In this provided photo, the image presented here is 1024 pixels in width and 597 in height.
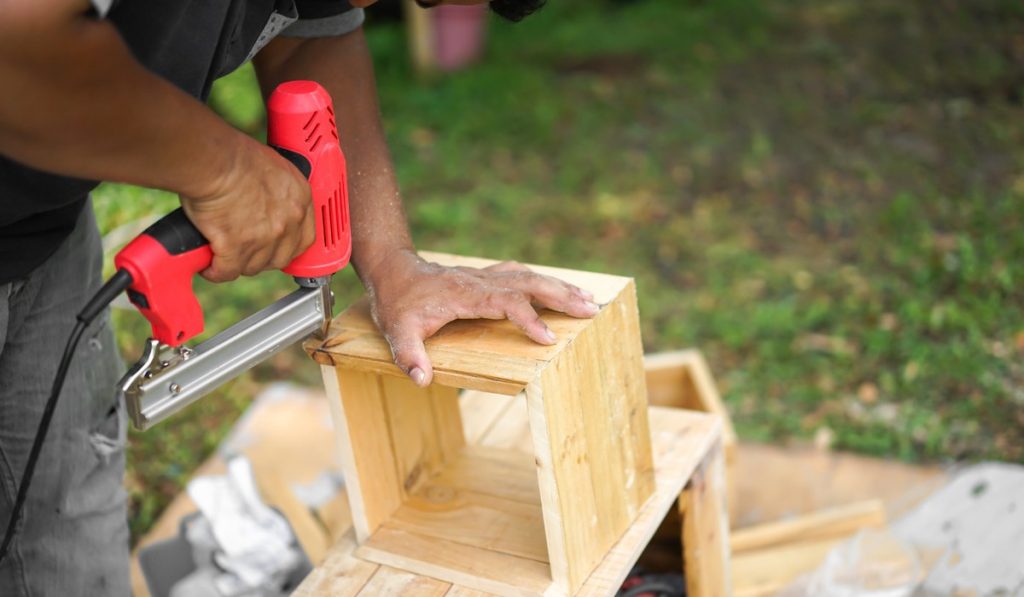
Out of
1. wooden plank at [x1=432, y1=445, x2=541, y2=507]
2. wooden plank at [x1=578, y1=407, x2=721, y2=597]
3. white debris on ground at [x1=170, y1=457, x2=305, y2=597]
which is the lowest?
white debris on ground at [x1=170, y1=457, x2=305, y2=597]

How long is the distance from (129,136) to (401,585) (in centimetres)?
93

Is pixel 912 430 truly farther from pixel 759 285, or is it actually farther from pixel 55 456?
pixel 55 456

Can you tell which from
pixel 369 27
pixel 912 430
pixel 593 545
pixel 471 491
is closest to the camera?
pixel 593 545

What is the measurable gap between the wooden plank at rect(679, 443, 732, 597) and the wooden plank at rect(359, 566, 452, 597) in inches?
22.2

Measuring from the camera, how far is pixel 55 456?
1728mm

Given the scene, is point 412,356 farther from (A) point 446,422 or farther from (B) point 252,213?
(A) point 446,422

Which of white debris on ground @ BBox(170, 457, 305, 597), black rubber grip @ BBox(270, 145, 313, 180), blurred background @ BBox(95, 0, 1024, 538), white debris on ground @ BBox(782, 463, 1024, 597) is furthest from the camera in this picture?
blurred background @ BBox(95, 0, 1024, 538)

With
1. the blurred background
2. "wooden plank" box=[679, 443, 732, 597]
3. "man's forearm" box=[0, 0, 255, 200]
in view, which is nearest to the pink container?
the blurred background

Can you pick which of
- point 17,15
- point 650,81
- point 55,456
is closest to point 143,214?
point 55,456

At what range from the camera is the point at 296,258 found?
1.53 m

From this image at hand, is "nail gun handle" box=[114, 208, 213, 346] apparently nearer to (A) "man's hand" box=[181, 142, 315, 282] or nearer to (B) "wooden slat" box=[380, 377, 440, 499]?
(A) "man's hand" box=[181, 142, 315, 282]

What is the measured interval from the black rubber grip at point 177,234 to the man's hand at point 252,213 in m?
0.02

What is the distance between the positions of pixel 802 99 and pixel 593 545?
4.07 m

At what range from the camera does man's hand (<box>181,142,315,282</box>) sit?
1.31 m
